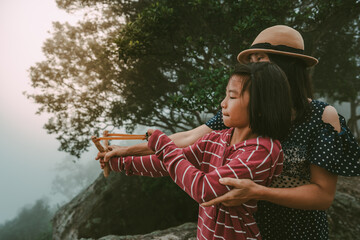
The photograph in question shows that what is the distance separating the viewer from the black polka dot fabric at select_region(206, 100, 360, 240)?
1.40 metres

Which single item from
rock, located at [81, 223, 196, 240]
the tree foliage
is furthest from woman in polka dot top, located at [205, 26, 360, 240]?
the tree foliage

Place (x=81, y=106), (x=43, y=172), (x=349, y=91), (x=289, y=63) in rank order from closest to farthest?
(x=289, y=63)
(x=81, y=106)
(x=349, y=91)
(x=43, y=172)

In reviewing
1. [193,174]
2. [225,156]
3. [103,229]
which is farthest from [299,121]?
[103,229]

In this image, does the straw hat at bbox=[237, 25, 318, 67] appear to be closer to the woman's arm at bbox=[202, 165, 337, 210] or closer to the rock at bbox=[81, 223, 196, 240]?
the woman's arm at bbox=[202, 165, 337, 210]

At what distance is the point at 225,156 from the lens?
1.40 meters

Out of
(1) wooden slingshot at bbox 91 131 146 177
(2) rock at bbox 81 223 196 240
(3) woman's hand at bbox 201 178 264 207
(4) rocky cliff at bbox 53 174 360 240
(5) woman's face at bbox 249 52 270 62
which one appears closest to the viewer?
(3) woman's hand at bbox 201 178 264 207

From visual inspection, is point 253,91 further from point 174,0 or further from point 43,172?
point 43,172

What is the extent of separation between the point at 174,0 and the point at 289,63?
5.01m

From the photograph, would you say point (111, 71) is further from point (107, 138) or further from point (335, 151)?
point (335, 151)

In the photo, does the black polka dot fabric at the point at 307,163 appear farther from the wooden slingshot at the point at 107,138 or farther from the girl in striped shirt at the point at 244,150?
the wooden slingshot at the point at 107,138

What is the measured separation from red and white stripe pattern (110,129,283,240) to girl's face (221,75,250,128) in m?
0.14

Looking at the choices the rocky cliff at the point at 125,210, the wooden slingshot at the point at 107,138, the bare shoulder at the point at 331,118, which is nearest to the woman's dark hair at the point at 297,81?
the bare shoulder at the point at 331,118

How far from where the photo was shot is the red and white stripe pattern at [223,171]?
1.18 metres

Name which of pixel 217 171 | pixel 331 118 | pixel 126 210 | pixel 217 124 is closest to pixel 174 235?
pixel 217 124
